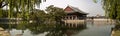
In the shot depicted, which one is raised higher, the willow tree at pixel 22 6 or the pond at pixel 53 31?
the willow tree at pixel 22 6

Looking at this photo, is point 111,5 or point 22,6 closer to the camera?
point 22,6

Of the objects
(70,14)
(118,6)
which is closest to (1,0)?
(118,6)

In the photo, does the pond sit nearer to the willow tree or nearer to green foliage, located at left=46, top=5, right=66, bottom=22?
the willow tree

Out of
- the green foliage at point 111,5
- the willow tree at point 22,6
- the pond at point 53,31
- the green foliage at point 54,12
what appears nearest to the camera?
the willow tree at point 22,6

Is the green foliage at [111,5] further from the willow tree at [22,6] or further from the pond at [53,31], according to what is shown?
the pond at [53,31]

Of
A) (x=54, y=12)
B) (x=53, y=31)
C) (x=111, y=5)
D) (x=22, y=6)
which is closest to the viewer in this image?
(x=22, y=6)

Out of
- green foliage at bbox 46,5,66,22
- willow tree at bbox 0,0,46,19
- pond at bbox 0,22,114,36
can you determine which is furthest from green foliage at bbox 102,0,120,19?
green foliage at bbox 46,5,66,22

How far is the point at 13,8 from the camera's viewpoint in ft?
40.7

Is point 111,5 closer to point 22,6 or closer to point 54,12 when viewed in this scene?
point 22,6

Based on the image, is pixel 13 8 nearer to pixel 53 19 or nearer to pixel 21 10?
pixel 21 10

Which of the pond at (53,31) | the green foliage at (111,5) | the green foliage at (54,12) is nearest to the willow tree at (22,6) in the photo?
the pond at (53,31)

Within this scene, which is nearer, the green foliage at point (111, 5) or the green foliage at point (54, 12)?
the green foliage at point (111, 5)

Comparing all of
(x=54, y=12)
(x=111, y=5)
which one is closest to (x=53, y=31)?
(x=111, y=5)

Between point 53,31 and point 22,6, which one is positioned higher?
point 22,6
